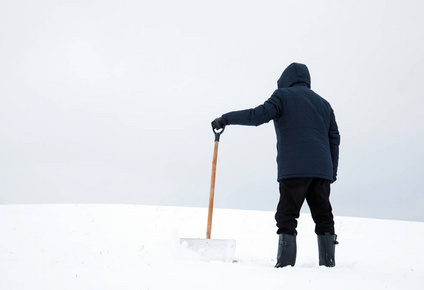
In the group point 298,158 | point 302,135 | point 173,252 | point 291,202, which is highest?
point 302,135

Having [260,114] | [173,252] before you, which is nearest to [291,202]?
[260,114]

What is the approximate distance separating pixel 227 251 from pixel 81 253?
1592 mm

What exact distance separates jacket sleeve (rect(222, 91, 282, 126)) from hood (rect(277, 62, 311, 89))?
36 centimetres

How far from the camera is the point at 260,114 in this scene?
11.6 feet

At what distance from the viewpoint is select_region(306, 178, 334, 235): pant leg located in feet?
11.9

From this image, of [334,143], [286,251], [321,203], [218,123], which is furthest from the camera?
[334,143]

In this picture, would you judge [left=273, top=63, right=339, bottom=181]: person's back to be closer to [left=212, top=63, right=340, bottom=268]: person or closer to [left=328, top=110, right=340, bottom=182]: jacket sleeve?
[left=212, top=63, right=340, bottom=268]: person

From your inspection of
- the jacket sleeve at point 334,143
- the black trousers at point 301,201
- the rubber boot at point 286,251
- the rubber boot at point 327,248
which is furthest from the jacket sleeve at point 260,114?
the rubber boot at point 327,248

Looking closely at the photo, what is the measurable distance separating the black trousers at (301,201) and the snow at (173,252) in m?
0.42

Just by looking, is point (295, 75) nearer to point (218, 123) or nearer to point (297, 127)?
point (297, 127)

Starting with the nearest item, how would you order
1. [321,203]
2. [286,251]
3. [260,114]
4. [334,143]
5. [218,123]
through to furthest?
[286,251] → [260,114] → [321,203] → [218,123] → [334,143]

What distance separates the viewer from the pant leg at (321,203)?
3.61 m

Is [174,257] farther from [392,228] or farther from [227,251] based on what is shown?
[392,228]

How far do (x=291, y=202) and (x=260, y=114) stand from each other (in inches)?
34.6
